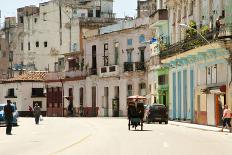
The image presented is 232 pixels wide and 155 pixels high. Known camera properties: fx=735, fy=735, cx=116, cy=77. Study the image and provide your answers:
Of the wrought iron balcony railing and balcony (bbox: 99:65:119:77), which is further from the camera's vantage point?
balcony (bbox: 99:65:119:77)

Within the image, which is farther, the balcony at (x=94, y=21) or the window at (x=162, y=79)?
the balcony at (x=94, y=21)

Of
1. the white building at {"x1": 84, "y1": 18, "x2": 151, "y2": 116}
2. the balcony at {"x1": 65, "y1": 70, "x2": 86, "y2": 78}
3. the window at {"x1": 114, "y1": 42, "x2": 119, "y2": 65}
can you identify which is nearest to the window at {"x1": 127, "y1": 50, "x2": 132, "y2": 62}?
the white building at {"x1": 84, "y1": 18, "x2": 151, "y2": 116}

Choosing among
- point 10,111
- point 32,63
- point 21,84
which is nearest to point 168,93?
point 10,111

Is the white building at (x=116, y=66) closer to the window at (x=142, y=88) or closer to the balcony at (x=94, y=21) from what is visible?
the window at (x=142, y=88)

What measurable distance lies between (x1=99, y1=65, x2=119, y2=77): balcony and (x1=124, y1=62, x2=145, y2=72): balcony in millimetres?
1821

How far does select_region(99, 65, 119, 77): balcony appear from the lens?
89.6 metres

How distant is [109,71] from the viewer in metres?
90.9

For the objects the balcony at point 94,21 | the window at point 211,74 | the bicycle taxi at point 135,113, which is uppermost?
the balcony at point 94,21

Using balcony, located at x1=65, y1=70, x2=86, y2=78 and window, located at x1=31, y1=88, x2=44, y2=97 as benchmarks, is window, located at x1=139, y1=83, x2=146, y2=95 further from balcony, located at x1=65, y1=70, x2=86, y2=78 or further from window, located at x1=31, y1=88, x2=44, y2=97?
window, located at x1=31, y1=88, x2=44, y2=97

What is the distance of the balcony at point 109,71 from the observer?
294ft

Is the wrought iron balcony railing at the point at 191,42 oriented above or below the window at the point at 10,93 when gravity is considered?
above

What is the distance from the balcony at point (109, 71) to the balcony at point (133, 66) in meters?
1.82

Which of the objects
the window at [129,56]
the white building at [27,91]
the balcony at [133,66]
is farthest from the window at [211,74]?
the white building at [27,91]

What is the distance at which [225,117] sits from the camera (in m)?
42.6
